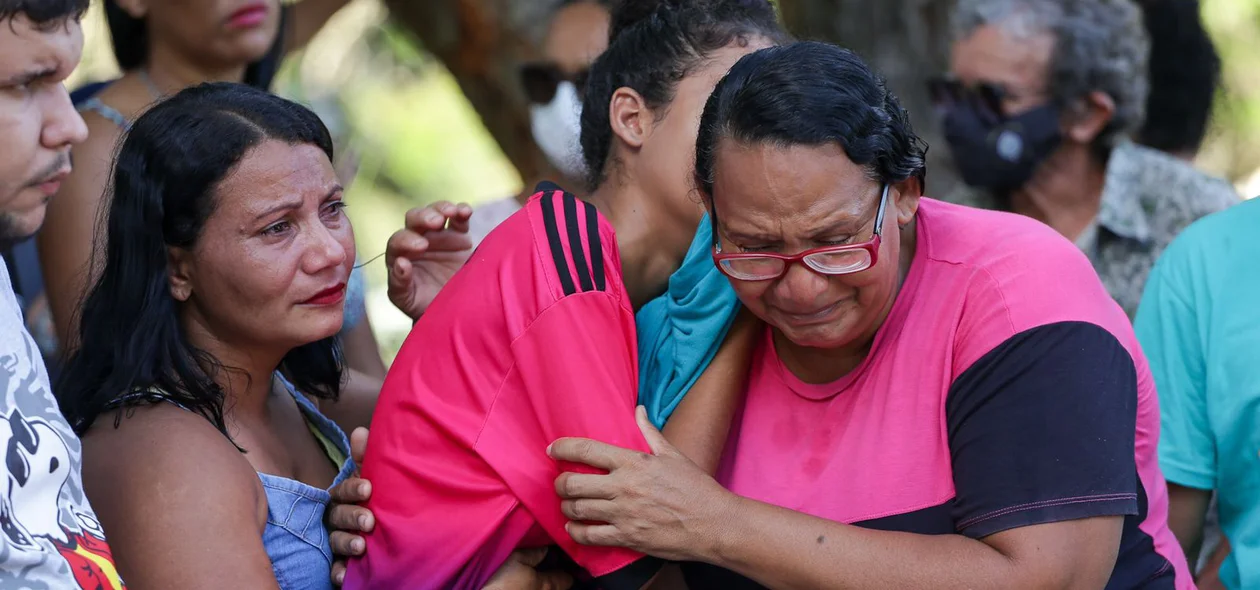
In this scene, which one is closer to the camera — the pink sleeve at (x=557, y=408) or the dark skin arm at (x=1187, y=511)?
the pink sleeve at (x=557, y=408)

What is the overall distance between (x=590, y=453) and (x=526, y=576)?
270 mm

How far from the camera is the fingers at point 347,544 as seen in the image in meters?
2.23

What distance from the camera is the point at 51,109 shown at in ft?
6.65

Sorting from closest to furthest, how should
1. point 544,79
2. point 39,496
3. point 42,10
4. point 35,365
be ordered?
point 39,496, point 35,365, point 42,10, point 544,79

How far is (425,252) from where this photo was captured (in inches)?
114

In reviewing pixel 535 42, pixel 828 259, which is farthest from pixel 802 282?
pixel 535 42

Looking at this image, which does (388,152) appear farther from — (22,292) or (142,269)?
(142,269)

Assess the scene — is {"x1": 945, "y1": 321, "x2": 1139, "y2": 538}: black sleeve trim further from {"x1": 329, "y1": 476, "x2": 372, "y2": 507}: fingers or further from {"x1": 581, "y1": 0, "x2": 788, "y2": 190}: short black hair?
{"x1": 329, "y1": 476, "x2": 372, "y2": 507}: fingers

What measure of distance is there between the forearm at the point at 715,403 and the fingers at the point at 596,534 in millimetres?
246

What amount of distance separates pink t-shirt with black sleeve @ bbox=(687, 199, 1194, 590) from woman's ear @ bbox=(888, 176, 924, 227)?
0.09 meters

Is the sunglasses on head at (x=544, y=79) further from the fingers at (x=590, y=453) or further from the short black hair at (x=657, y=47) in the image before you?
the fingers at (x=590, y=453)

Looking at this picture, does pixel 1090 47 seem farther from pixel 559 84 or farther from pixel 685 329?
pixel 685 329

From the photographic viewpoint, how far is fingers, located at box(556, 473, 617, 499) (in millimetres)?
2055

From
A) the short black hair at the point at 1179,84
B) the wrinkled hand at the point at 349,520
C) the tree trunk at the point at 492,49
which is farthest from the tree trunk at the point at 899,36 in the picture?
the wrinkled hand at the point at 349,520
